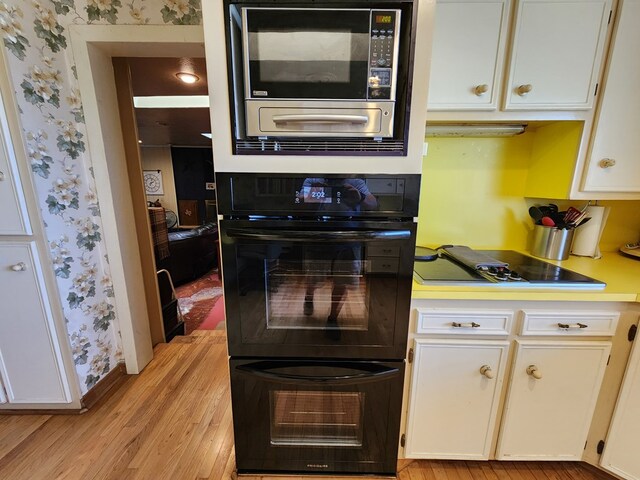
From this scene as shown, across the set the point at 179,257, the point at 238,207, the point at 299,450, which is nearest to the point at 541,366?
the point at 299,450

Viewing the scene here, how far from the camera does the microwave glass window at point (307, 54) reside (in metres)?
0.86

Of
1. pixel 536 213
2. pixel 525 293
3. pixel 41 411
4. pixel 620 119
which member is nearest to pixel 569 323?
pixel 525 293

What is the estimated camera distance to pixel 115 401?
1656 mm

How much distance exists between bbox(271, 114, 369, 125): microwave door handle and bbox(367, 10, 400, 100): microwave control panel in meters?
0.08

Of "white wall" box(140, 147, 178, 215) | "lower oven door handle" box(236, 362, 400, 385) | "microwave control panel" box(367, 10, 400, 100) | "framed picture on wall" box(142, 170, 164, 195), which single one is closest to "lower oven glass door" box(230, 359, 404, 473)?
"lower oven door handle" box(236, 362, 400, 385)

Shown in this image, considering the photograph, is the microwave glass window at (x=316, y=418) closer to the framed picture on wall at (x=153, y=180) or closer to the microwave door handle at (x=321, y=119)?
the microwave door handle at (x=321, y=119)

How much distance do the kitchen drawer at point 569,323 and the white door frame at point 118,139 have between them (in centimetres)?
202

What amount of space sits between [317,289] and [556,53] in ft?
4.59

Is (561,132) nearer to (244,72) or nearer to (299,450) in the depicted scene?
(244,72)

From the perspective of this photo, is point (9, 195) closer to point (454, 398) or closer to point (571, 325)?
point (454, 398)

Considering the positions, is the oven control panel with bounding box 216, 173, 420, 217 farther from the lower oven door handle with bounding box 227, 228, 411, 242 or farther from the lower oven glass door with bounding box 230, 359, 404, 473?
the lower oven glass door with bounding box 230, 359, 404, 473

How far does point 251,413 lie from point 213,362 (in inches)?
40.7

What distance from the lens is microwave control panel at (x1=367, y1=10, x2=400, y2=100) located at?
0.83 m

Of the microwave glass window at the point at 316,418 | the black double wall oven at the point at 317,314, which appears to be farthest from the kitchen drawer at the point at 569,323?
the microwave glass window at the point at 316,418
